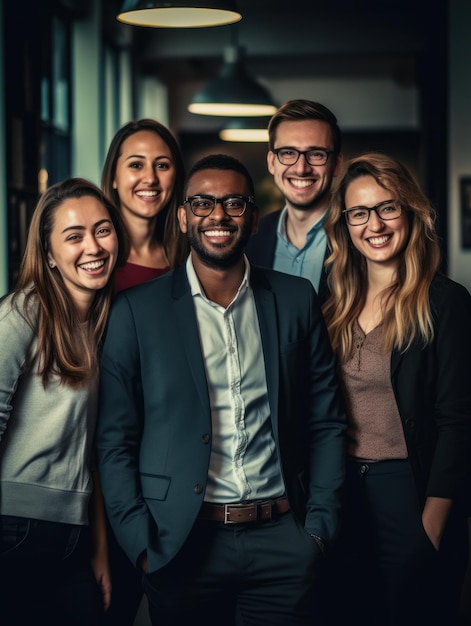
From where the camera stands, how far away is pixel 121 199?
10.9 ft

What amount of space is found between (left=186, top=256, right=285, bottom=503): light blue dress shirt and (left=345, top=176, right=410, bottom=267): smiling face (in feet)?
1.49

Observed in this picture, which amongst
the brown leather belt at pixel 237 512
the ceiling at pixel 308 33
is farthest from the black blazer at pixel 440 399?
the ceiling at pixel 308 33

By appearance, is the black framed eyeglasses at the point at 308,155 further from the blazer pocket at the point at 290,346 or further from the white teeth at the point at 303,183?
the blazer pocket at the point at 290,346

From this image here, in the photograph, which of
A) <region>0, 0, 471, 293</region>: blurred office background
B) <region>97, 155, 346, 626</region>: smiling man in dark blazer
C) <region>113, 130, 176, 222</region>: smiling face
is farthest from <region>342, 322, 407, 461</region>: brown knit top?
<region>0, 0, 471, 293</region>: blurred office background

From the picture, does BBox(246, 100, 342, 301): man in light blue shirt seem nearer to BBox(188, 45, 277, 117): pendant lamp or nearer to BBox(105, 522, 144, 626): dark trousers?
BBox(105, 522, 144, 626): dark trousers

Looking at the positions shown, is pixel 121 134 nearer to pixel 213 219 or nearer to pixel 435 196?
pixel 213 219

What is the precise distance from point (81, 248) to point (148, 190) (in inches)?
31.3

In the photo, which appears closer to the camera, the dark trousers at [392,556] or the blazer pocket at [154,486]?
the blazer pocket at [154,486]

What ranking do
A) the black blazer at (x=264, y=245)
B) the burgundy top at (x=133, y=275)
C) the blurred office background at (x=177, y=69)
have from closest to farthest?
the burgundy top at (x=133, y=275) → the black blazer at (x=264, y=245) → the blurred office background at (x=177, y=69)

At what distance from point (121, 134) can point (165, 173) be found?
9.3 inches

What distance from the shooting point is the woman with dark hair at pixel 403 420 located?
2613mm

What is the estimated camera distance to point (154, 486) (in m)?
2.44

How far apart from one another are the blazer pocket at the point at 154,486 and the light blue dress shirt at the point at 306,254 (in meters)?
1.03

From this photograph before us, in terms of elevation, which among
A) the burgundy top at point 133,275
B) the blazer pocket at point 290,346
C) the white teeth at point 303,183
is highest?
the white teeth at point 303,183
